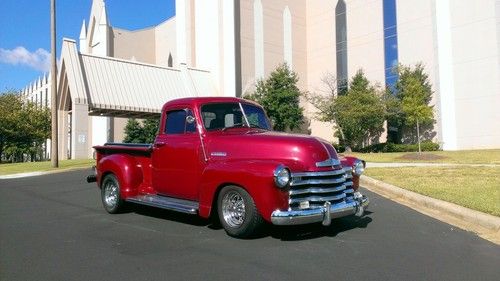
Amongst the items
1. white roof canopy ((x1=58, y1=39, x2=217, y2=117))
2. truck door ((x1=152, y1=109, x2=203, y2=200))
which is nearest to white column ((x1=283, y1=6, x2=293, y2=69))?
white roof canopy ((x1=58, y1=39, x2=217, y2=117))

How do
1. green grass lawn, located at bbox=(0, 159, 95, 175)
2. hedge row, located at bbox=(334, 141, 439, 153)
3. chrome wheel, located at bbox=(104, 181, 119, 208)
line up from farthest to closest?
hedge row, located at bbox=(334, 141, 439, 153) < green grass lawn, located at bbox=(0, 159, 95, 175) < chrome wheel, located at bbox=(104, 181, 119, 208)

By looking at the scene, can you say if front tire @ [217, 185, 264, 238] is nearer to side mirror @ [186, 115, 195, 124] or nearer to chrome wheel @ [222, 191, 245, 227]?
chrome wheel @ [222, 191, 245, 227]

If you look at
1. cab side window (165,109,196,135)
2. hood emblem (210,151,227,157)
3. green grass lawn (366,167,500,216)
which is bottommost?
green grass lawn (366,167,500,216)

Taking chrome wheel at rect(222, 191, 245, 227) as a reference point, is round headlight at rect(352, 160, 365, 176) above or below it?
above

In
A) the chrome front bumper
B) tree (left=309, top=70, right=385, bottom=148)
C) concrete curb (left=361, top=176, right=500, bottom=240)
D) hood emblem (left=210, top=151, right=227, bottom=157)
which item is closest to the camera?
the chrome front bumper

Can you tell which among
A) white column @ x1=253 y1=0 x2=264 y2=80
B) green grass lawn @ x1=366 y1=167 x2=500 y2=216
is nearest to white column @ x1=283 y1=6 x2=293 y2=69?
white column @ x1=253 y1=0 x2=264 y2=80

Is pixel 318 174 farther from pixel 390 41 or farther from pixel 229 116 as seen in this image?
pixel 390 41

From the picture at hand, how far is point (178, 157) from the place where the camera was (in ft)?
25.7

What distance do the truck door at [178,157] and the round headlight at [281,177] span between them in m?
1.69

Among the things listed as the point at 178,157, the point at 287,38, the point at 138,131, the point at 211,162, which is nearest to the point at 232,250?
the point at 211,162

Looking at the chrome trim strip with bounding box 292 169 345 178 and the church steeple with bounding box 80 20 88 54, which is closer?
the chrome trim strip with bounding box 292 169 345 178

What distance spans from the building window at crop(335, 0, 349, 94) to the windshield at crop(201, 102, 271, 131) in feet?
131

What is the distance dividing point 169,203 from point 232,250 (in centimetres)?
197

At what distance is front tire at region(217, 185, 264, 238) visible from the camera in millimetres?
6383
